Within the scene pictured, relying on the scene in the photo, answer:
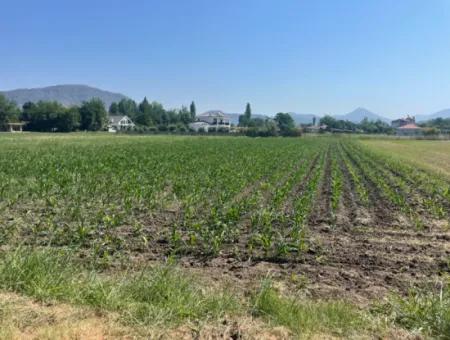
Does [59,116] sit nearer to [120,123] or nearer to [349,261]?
[120,123]

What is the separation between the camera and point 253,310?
487cm

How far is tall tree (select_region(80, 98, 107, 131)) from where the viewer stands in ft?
362

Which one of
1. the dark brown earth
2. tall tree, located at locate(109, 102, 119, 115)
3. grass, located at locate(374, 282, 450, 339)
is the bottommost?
the dark brown earth

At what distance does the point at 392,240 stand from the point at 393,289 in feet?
10.1

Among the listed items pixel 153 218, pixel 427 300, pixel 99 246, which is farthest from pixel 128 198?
pixel 427 300

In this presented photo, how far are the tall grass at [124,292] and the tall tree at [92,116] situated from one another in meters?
111

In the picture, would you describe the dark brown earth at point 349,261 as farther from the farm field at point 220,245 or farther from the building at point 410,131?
the building at point 410,131

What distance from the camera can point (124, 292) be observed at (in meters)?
5.00

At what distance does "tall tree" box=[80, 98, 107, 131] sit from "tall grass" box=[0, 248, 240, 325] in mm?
110656

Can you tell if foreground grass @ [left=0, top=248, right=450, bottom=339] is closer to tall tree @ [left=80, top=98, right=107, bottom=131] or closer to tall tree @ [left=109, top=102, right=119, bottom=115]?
tall tree @ [left=80, top=98, right=107, bottom=131]

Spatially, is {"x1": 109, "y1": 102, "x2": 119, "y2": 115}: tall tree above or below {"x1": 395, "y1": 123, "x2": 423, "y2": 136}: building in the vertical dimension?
above

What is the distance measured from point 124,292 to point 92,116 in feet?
366

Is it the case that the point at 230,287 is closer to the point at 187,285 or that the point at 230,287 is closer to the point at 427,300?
the point at 187,285

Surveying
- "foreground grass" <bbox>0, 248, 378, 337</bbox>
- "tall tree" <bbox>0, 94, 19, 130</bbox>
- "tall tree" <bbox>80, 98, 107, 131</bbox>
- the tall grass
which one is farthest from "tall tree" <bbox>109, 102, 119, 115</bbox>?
"foreground grass" <bbox>0, 248, 378, 337</bbox>
